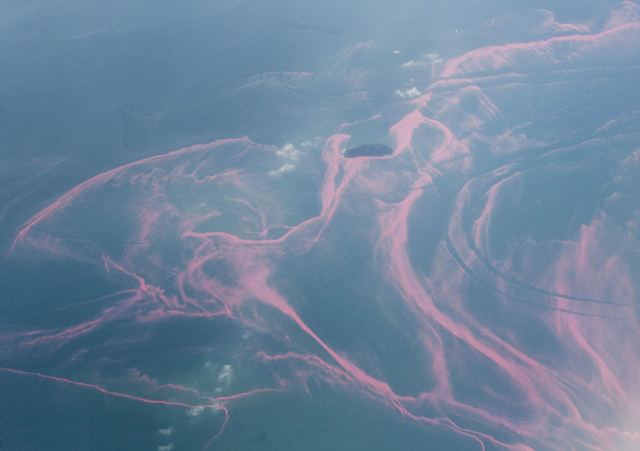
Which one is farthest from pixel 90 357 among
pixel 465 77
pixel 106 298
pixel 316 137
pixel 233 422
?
pixel 465 77

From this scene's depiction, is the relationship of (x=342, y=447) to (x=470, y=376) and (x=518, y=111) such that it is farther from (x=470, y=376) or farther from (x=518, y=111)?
(x=518, y=111)

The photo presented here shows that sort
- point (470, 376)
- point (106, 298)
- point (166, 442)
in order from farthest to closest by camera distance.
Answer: point (106, 298) → point (470, 376) → point (166, 442)

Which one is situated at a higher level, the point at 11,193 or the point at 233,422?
the point at 11,193

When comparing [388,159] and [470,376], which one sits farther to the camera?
[388,159]

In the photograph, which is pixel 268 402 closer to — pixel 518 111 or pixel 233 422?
pixel 233 422

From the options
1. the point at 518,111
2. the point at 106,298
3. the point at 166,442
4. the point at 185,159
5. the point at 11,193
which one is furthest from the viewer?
the point at 518,111

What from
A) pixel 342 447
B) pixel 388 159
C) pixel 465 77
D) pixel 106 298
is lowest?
pixel 342 447
